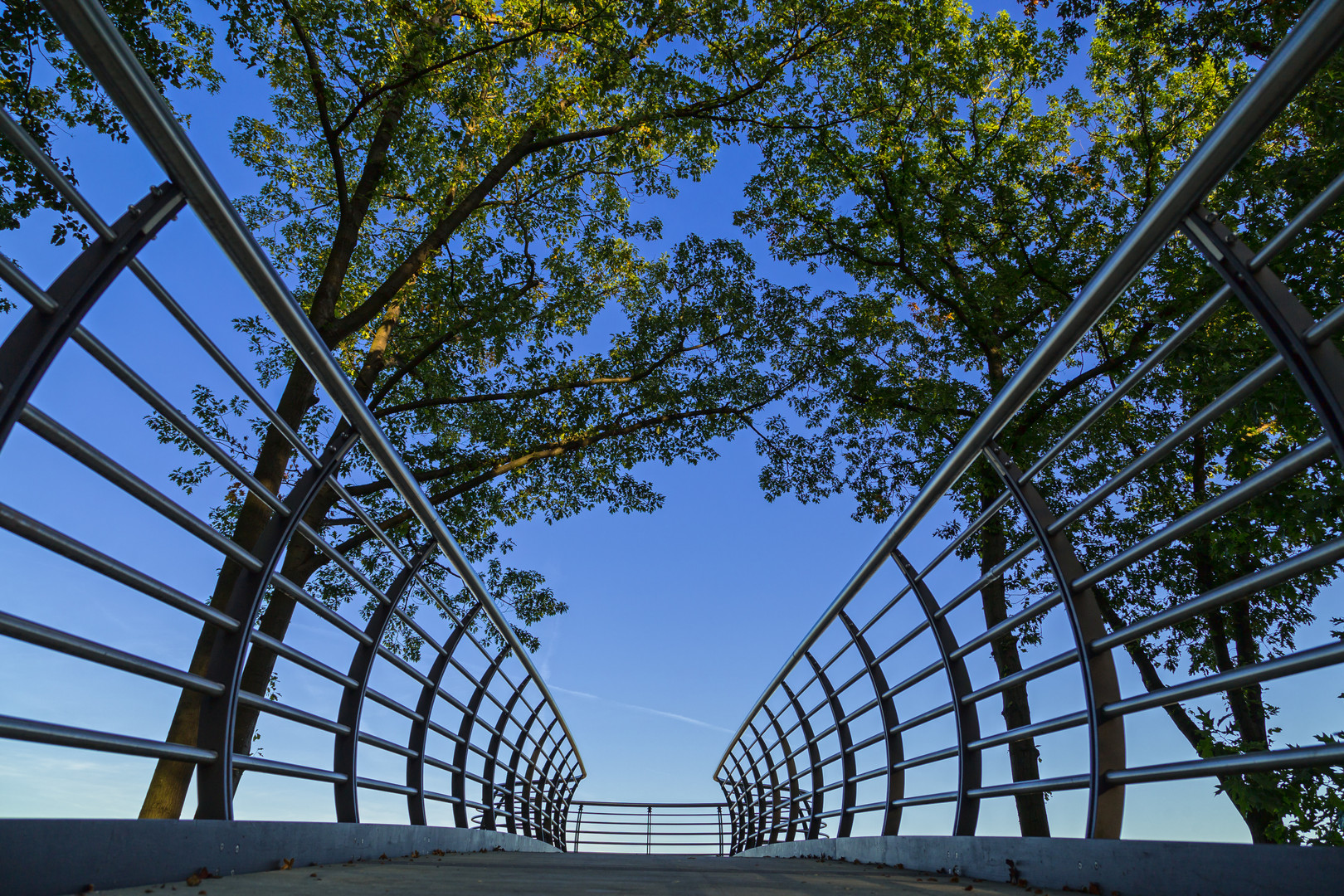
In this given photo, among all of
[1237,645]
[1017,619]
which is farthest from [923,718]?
[1237,645]

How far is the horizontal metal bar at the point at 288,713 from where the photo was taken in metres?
2.28

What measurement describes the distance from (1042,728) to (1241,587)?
102cm

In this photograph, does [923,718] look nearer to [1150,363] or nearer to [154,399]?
[1150,363]

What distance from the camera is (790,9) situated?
12.6 m

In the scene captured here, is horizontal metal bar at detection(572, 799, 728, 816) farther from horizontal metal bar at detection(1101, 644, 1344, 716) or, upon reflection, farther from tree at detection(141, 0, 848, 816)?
horizontal metal bar at detection(1101, 644, 1344, 716)

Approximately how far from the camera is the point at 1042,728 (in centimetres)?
246

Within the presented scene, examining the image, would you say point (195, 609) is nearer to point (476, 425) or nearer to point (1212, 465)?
point (476, 425)

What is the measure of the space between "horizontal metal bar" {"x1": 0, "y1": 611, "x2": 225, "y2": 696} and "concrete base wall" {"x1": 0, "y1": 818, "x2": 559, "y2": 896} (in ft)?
0.99

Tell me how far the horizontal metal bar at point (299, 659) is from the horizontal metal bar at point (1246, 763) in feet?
7.36

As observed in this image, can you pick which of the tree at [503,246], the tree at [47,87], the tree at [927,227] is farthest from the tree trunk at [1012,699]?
the tree at [47,87]

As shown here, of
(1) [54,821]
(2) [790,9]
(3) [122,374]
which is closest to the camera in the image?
(1) [54,821]

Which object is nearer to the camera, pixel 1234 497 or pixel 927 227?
pixel 1234 497

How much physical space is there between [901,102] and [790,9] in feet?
8.14

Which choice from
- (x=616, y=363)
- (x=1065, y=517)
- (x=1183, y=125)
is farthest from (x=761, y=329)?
(x=1065, y=517)
